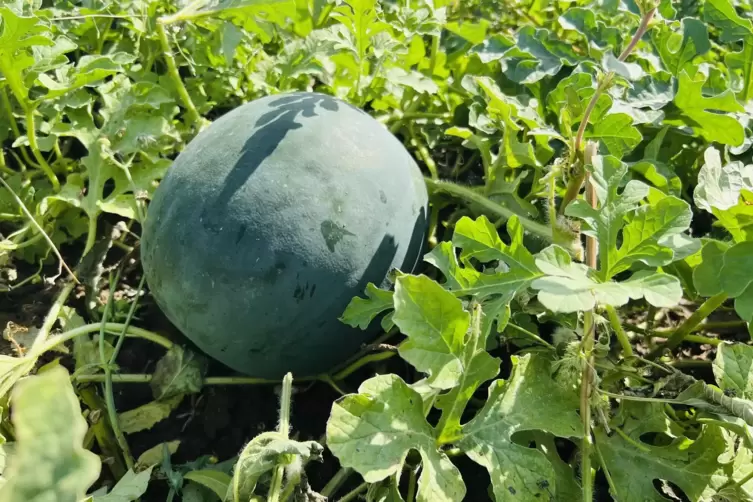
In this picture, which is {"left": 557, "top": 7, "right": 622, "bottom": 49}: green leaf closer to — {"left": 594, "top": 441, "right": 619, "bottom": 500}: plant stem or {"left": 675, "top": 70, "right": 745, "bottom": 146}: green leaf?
{"left": 675, "top": 70, "right": 745, "bottom": 146}: green leaf

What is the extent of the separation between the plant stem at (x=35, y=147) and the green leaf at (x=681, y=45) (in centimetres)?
195

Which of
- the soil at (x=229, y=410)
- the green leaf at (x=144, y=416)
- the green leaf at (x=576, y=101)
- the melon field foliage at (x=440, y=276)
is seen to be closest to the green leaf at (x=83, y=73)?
the melon field foliage at (x=440, y=276)

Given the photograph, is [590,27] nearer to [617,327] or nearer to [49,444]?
[617,327]

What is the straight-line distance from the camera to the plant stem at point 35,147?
2.14 meters

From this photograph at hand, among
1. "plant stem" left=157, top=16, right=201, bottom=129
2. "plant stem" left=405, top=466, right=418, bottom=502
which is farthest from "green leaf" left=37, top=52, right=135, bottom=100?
"plant stem" left=405, top=466, right=418, bottom=502

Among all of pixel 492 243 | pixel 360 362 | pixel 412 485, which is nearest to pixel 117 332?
pixel 360 362

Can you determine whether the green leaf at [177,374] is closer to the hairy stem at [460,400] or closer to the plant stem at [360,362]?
the plant stem at [360,362]

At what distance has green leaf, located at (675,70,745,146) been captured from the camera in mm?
1902

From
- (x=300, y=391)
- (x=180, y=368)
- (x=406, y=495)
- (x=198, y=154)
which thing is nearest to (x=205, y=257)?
Result: (x=198, y=154)

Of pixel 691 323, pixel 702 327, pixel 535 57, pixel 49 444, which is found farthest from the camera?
pixel 535 57

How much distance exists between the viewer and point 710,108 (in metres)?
1.96

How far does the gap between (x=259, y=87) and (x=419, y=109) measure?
0.62 metres

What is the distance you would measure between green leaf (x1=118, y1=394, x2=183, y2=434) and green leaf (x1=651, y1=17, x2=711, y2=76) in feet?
5.99

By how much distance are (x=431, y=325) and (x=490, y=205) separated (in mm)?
723
